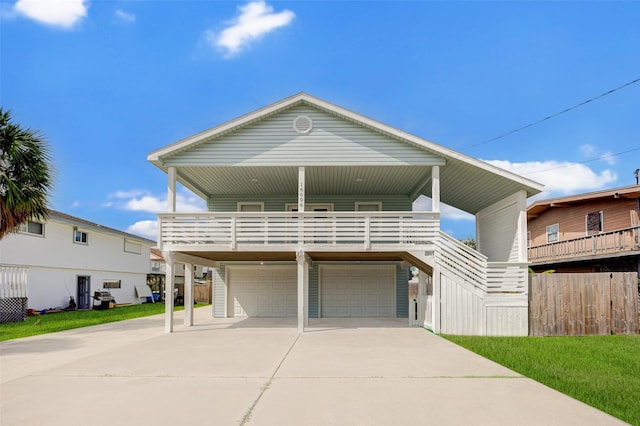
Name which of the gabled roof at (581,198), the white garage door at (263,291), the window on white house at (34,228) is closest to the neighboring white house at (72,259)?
the window on white house at (34,228)

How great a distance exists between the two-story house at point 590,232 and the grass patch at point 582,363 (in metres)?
9.16

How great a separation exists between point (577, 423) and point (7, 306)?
18.8 m

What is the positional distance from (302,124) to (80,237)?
1729 cm

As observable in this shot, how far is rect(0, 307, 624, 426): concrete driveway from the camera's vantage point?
5105mm

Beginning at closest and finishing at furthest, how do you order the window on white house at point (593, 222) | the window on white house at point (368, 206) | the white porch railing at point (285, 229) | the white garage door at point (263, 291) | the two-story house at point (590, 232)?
1. the white porch railing at point (285, 229)
2. the white garage door at point (263, 291)
3. the window on white house at point (368, 206)
4. the two-story house at point (590, 232)
5. the window on white house at point (593, 222)

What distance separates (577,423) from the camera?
4.89 metres

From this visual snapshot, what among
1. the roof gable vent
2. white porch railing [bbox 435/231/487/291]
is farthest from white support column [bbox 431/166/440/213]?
the roof gable vent

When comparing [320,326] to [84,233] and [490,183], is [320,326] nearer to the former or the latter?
[490,183]

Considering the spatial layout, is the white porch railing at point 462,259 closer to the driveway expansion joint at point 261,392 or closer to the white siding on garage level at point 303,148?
the white siding on garage level at point 303,148

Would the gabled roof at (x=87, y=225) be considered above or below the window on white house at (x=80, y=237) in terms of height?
above

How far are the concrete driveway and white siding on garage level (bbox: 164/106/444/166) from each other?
5.31 meters

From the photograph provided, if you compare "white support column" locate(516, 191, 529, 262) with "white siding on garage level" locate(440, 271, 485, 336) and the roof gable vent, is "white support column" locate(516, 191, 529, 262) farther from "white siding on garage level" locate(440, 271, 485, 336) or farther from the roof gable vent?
the roof gable vent

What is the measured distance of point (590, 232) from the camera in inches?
914

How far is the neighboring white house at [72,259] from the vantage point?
836 inches
